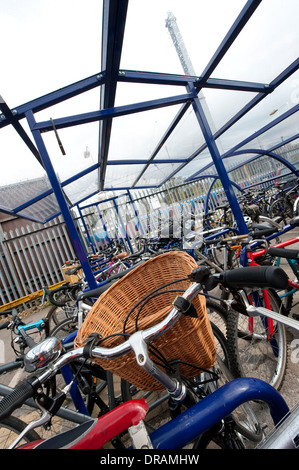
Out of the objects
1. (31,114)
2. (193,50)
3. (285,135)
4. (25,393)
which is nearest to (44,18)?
(31,114)

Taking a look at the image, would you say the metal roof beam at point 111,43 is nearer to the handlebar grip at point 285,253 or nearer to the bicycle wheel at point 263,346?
the handlebar grip at point 285,253

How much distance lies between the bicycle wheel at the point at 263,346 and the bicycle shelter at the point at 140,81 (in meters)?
1.92

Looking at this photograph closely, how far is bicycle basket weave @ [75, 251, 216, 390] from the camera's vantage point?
88 centimetres

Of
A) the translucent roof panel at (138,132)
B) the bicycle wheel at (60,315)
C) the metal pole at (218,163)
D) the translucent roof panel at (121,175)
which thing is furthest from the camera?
the translucent roof panel at (121,175)

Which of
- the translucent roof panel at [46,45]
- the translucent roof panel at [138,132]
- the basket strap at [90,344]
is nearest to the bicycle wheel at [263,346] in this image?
the basket strap at [90,344]

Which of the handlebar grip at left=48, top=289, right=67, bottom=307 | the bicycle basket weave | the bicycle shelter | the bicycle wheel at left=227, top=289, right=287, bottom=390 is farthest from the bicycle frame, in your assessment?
the bicycle shelter

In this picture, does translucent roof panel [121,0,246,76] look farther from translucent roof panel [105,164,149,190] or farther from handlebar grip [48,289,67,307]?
translucent roof panel [105,164,149,190]

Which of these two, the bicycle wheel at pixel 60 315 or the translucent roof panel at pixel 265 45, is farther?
the bicycle wheel at pixel 60 315

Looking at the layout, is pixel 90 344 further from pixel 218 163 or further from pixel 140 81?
pixel 218 163

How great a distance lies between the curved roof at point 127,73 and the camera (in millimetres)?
2305

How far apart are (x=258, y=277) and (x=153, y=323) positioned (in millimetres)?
395

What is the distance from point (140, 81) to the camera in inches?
123

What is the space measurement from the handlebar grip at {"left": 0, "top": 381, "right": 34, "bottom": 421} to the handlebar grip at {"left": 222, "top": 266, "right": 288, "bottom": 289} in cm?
68

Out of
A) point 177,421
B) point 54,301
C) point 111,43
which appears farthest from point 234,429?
point 111,43
